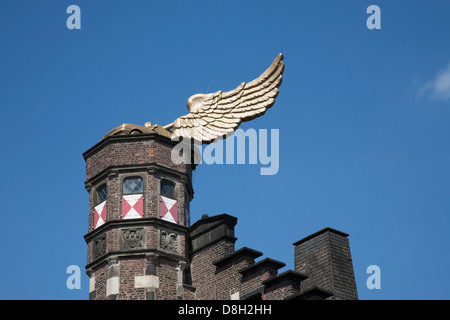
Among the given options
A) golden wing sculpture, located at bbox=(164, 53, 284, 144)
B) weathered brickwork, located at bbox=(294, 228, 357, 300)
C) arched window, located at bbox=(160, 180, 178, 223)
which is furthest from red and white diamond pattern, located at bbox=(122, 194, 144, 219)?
weathered brickwork, located at bbox=(294, 228, 357, 300)

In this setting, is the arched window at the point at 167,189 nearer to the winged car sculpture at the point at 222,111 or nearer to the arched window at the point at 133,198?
the arched window at the point at 133,198

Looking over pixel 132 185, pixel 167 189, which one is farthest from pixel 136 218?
pixel 167 189

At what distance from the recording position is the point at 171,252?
35.3 metres

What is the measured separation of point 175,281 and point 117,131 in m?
5.10

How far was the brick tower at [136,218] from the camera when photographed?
3450cm

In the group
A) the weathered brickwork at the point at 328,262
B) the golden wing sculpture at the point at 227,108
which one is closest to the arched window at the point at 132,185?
the golden wing sculpture at the point at 227,108

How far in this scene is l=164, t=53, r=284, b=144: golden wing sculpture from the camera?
36.9 meters
